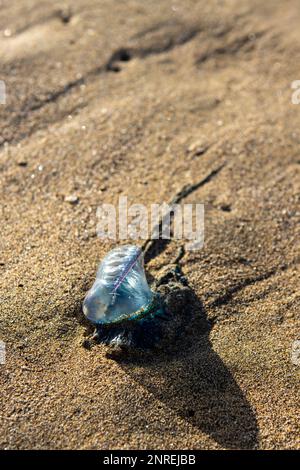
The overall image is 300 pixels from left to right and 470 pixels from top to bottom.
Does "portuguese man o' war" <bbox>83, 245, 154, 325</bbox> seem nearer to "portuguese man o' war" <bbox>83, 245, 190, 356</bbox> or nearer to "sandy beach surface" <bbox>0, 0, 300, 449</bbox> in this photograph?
"portuguese man o' war" <bbox>83, 245, 190, 356</bbox>

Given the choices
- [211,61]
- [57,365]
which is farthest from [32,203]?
[211,61]

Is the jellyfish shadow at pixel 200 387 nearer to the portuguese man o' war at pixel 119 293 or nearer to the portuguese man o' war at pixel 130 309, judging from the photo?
the portuguese man o' war at pixel 130 309

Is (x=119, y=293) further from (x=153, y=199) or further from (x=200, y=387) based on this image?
(x=153, y=199)

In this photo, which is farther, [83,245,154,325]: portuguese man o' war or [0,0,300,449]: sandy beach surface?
[83,245,154,325]: portuguese man o' war

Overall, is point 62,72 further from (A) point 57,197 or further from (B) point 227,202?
(B) point 227,202

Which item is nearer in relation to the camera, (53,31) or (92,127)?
(92,127)

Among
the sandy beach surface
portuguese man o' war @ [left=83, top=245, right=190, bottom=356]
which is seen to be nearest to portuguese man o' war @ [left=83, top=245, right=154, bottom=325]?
portuguese man o' war @ [left=83, top=245, right=190, bottom=356]

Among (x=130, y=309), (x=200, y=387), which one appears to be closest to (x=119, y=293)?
(x=130, y=309)
